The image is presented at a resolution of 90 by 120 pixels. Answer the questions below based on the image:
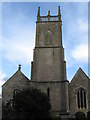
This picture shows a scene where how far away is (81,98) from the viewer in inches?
1171

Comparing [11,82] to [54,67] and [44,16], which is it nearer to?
[54,67]

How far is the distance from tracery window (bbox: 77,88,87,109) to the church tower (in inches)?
100

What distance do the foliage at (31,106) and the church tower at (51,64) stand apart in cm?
323

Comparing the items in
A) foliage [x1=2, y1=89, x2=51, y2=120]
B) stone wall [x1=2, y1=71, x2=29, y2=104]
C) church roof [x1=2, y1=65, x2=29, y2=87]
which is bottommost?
A: foliage [x1=2, y1=89, x2=51, y2=120]

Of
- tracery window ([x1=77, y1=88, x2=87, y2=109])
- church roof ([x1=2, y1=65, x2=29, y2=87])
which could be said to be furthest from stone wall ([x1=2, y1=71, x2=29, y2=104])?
tracery window ([x1=77, y1=88, x2=87, y2=109])

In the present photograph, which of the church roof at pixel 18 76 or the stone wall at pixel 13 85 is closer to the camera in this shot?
the stone wall at pixel 13 85

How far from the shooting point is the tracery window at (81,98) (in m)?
29.1

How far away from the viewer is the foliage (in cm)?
2442

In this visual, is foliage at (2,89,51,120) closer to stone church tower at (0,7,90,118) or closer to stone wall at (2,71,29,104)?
stone church tower at (0,7,90,118)

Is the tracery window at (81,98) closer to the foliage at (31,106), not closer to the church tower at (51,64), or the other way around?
the church tower at (51,64)

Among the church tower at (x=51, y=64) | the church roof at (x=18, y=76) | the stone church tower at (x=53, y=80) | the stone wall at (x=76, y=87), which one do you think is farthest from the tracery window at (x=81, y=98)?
the church roof at (x=18, y=76)

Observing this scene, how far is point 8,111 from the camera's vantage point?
2673cm

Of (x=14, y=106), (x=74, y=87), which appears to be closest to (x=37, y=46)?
(x=74, y=87)

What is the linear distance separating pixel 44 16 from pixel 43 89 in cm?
1392
